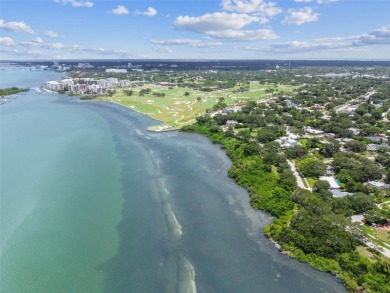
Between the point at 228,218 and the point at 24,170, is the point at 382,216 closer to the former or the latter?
the point at 228,218

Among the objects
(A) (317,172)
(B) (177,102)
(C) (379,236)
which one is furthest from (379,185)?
(B) (177,102)

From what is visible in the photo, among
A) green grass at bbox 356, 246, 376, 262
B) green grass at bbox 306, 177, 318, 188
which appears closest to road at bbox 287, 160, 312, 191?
green grass at bbox 306, 177, 318, 188

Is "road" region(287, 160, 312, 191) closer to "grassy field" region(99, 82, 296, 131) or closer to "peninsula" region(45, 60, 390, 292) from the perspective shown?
"peninsula" region(45, 60, 390, 292)

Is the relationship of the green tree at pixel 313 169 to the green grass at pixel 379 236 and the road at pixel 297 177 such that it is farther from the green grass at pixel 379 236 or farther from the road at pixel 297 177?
the green grass at pixel 379 236

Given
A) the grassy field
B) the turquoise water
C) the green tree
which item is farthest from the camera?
the grassy field

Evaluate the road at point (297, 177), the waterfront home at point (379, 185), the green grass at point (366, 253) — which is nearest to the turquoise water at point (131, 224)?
the green grass at point (366, 253)

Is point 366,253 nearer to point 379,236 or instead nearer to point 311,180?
point 379,236

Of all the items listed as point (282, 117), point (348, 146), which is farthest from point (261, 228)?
point (282, 117)
